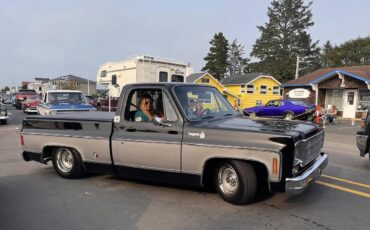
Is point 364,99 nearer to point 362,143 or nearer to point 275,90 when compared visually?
point 275,90

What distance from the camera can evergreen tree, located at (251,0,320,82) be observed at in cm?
6706

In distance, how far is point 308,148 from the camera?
16.1 ft

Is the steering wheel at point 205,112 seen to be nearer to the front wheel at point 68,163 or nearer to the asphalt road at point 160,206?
the asphalt road at point 160,206

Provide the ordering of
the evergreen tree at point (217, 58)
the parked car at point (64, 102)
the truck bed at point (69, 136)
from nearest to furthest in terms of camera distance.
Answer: the truck bed at point (69, 136) < the parked car at point (64, 102) < the evergreen tree at point (217, 58)

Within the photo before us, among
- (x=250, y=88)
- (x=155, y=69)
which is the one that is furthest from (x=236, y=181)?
(x=250, y=88)

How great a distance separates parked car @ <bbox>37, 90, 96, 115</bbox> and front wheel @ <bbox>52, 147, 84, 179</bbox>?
27.2 feet

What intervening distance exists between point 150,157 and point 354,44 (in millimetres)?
60400

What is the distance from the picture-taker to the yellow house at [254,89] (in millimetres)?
43844

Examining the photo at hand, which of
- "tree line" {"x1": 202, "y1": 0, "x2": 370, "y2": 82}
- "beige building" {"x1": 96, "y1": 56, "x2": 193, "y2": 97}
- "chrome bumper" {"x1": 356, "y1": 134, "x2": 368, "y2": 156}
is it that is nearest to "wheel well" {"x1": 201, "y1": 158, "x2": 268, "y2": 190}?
"chrome bumper" {"x1": 356, "y1": 134, "x2": 368, "y2": 156}

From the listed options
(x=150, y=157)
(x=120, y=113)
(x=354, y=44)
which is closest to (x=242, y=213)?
(x=150, y=157)

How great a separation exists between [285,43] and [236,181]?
68134 millimetres

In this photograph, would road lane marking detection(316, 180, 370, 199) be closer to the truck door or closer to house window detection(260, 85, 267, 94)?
the truck door

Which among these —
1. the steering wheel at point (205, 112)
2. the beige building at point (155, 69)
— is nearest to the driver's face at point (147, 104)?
the steering wheel at point (205, 112)

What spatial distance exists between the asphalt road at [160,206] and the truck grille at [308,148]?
26.6 inches
